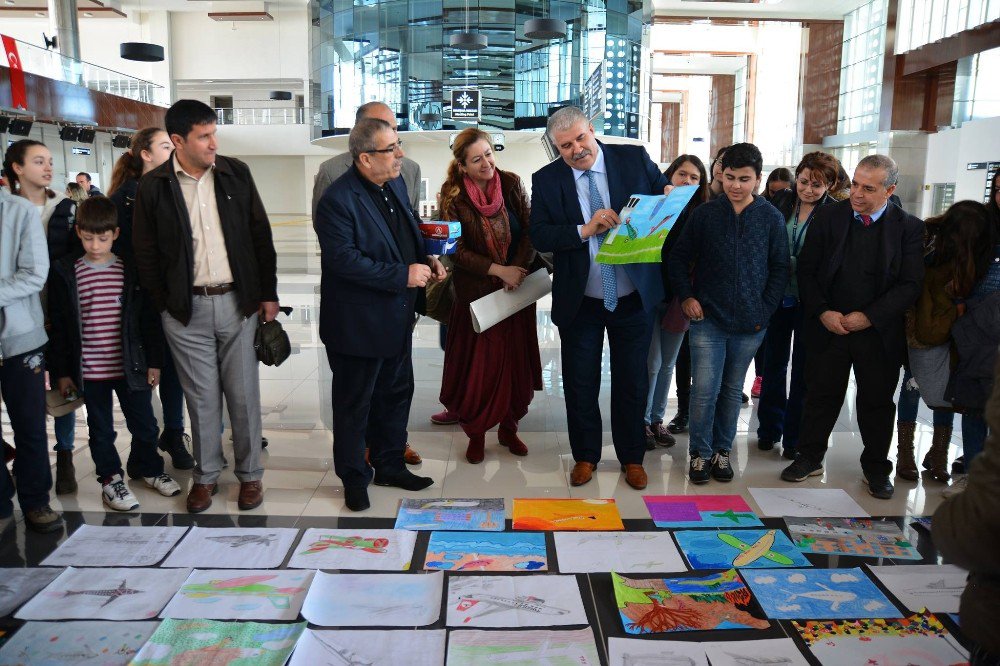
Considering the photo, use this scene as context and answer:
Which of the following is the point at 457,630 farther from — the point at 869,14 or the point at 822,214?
the point at 869,14

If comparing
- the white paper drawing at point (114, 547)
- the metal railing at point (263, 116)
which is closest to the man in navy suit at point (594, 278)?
the white paper drawing at point (114, 547)

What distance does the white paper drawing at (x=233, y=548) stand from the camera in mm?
2704

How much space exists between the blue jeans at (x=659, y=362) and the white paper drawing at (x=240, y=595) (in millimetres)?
2144

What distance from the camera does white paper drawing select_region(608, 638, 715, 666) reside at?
2131 mm

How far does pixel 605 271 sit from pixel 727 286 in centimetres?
56

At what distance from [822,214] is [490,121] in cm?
2179

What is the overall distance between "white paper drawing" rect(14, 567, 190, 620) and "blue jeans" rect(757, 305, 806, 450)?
2.98 meters

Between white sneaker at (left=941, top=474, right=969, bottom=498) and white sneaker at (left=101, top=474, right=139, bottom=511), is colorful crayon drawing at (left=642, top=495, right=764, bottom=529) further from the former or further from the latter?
white sneaker at (left=101, top=474, right=139, bottom=511)

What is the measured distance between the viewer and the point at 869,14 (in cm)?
2098

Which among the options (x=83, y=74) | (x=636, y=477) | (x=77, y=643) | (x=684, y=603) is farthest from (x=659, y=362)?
(x=83, y=74)

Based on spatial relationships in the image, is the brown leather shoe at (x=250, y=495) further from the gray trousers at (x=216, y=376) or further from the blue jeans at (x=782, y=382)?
the blue jeans at (x=782, y=382)

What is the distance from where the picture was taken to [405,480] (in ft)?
11.4

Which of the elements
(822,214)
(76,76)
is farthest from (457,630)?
(76,76)

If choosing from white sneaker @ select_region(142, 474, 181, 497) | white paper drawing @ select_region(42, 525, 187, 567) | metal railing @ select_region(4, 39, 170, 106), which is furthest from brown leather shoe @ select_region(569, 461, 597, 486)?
metal railing @ select_region(4, 39, 170, 106)
